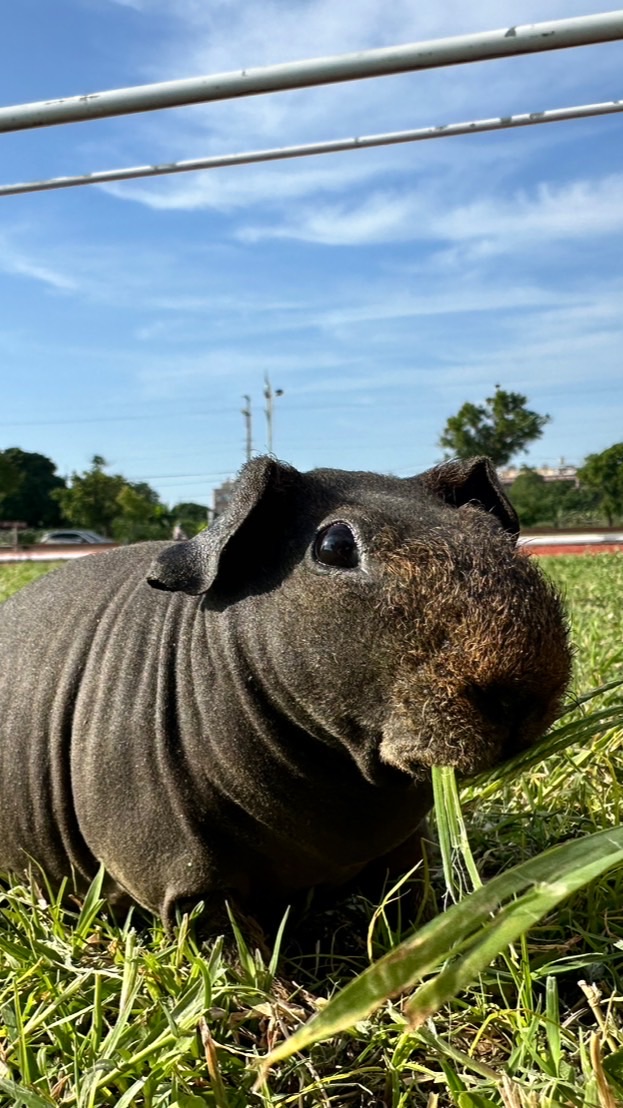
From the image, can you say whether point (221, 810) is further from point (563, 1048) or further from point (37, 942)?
point (563, 1048)

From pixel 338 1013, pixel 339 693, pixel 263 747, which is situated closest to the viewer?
pixel 338 1013

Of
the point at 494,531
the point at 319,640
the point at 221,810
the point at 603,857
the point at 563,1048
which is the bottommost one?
the point at 563,1048

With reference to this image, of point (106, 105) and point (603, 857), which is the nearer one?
point (603, 857)

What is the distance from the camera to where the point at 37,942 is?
79.0 inches

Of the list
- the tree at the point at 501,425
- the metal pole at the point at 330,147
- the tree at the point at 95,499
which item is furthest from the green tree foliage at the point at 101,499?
the metal pole at the point at 330,147

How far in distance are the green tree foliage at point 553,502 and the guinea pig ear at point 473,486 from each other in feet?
103

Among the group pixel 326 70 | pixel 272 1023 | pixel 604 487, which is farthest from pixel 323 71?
pixel 604 487

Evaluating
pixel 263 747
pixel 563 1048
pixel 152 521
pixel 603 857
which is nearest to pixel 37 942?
pixel 263 747

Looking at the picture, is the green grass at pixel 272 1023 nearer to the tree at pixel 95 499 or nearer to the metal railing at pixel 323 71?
the metal railing at pixel 323 71

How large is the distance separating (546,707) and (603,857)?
645 millimetres

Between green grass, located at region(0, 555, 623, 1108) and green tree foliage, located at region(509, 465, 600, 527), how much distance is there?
1238 inches

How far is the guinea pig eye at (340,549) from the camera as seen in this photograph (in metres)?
1.80

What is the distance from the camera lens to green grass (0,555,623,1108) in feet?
5.07

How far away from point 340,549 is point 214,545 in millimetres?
283
